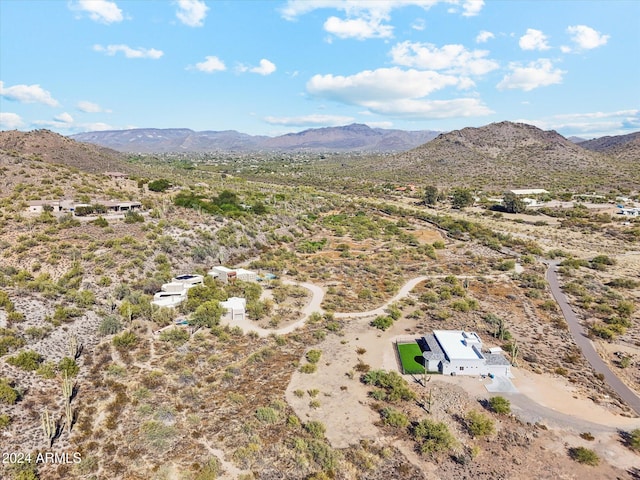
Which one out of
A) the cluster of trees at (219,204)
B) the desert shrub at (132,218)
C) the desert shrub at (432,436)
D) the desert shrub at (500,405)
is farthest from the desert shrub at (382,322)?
the cluster of trees at (219,204)

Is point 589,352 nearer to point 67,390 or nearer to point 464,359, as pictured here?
point 464,359

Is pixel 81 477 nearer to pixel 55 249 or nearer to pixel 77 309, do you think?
pixel 77 309

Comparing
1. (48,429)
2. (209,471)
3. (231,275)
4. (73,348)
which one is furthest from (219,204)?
(209,471)

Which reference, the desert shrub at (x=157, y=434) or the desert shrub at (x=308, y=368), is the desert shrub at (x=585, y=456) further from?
the desert shrub at (x=157, y=434)

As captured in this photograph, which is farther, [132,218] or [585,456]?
[132,218]

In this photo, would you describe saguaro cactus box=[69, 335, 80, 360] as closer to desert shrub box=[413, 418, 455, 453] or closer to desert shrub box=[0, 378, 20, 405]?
desert shrub box=[0, 378, 20, 405]

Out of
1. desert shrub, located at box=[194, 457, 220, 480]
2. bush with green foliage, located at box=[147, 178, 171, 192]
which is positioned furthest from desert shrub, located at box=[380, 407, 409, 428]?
bush with green foliage, located at box=[147, 178, 171, 192]

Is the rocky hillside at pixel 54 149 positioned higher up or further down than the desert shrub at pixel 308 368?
higher up
